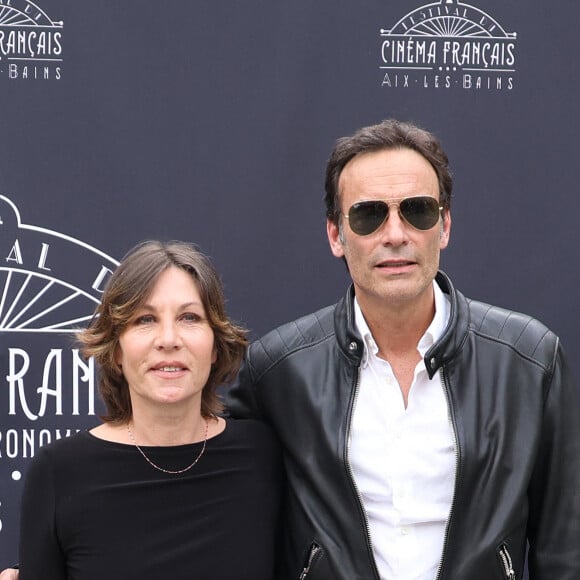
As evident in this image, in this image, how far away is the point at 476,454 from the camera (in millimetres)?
1856

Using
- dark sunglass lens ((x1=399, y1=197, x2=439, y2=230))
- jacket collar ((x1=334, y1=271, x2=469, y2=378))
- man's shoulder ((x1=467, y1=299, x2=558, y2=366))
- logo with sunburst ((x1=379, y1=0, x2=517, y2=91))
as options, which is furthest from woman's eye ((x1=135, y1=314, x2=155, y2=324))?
logo with sunburst ((x1=379, y1=0, x2=517, y2=91))

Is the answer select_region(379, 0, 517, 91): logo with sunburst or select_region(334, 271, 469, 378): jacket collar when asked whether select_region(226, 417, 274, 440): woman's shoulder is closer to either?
select_region(334, 271, 469, 378): jacket collar

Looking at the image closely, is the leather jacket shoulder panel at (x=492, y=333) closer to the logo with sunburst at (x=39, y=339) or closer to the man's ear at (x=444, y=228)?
the man's ear at (x=444, y=228)

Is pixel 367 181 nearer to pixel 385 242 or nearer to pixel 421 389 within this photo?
pixel 385 242

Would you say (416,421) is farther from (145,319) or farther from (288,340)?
(145,319)

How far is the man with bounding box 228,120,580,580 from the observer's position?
1856mm

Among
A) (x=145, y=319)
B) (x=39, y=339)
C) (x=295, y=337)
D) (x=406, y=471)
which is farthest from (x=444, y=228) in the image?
(x=39, y=339)

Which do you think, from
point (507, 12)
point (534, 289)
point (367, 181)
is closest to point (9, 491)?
point (367, 181)

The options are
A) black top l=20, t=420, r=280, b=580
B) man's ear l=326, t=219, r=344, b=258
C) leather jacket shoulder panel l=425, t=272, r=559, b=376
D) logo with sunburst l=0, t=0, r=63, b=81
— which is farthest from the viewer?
logo with sunburst l=0, t=0, r=63, b=81

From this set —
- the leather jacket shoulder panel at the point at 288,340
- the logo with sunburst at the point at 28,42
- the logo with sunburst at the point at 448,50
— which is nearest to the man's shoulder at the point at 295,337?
the leather jacket shoulder panel at the point at 288,340

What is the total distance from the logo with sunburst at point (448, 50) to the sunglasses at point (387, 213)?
0.65m

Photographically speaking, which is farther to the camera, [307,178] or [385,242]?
[307,178]

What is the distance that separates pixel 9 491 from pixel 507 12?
1.79 metres

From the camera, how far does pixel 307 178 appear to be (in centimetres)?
249
